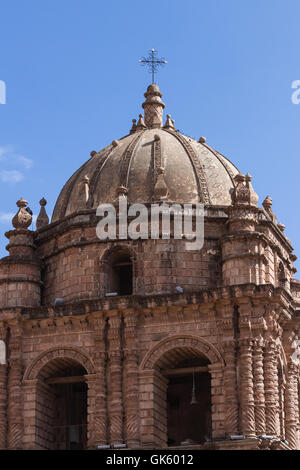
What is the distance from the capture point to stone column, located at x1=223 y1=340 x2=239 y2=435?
158ft

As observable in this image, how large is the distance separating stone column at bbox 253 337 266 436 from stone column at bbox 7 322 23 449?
819 cm

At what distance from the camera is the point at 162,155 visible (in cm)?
5531

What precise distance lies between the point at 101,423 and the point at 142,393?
1.71m

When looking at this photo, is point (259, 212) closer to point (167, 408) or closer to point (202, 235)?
point (202, 235)

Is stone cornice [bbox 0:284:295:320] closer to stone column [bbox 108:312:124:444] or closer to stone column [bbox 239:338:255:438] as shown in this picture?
stone column [bbox 108:312:124:444]

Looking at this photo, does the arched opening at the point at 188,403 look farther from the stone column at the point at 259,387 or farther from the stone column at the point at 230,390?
the stone column at the point at 259,387

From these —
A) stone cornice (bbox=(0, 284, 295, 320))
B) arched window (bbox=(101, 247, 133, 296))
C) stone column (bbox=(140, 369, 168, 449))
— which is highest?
arched window (bbox=(101, 247, 133, 296))

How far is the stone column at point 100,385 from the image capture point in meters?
49.3

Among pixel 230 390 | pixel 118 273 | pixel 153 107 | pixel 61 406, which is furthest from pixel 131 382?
pixel 153 107

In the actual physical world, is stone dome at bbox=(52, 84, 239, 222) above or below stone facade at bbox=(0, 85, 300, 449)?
above

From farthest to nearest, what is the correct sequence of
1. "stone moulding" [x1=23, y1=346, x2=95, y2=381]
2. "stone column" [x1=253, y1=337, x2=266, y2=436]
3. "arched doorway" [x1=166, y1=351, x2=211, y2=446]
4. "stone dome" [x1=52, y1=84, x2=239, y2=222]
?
"stone dome" [x1=52, y1=84, x2=239, y2=222] < "arched doorway" [x1=166, y1=351, x2=211, y2=446] < "stone moulding" [x1=23, y1=346, x2=95, y2=381] < "stone column" [x1=253, y1=337, x2=266, y2=436]

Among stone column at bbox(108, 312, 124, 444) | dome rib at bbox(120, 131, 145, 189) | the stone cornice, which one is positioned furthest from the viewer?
dome rib at bbox(120, 131, 145, 189)

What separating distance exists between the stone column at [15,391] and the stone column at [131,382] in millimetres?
3831

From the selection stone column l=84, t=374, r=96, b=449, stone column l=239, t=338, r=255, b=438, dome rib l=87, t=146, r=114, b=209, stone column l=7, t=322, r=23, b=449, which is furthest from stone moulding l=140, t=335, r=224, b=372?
dome rib l=87, t=146, r=114, b=209
